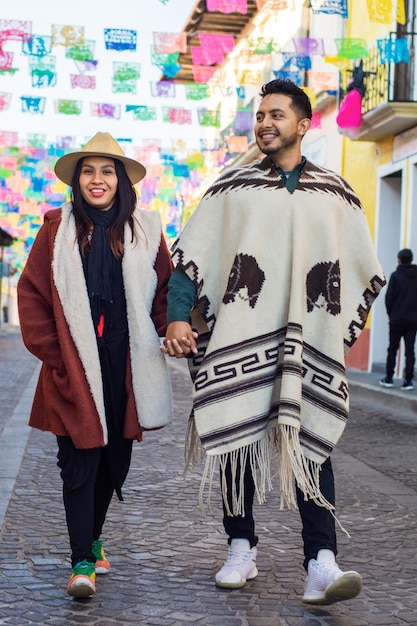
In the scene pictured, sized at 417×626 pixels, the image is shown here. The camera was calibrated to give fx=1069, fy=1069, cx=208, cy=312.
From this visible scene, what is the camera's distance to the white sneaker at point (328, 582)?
12.4 ft

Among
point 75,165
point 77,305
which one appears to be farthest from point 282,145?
point 77,305

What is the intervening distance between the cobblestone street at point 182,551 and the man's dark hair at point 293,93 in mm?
1875

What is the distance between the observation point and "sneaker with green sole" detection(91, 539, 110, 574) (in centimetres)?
440

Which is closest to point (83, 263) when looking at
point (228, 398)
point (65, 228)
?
point (65, 228)

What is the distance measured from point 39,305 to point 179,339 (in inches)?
25.9

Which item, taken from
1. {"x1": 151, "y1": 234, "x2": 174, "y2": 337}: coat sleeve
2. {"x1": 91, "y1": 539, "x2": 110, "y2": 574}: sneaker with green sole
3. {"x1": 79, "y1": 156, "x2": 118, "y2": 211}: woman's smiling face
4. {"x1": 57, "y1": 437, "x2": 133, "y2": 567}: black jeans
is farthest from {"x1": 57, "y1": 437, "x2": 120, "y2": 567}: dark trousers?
{"x1": 79, "y1": 156, "x2": 118, "y2": 211}: woman's smiling face

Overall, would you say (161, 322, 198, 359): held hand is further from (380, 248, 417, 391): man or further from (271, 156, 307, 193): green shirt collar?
(380, 248, 417, 391): man

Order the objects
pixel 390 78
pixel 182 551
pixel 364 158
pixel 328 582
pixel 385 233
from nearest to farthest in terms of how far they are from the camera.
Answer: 1. pixel 328 582
2. pixel 182 551
3. pixel 390 78
4. pixel 385 233
5. pixel 364 158

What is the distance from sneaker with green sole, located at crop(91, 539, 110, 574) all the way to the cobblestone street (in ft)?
0.15

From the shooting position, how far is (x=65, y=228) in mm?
4238

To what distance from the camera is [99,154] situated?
4309 millimetres

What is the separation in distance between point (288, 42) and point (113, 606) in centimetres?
2204

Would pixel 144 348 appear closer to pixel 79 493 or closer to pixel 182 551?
pixel 79 493

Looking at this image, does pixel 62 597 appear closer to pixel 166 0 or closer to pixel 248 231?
pixel 248 231
